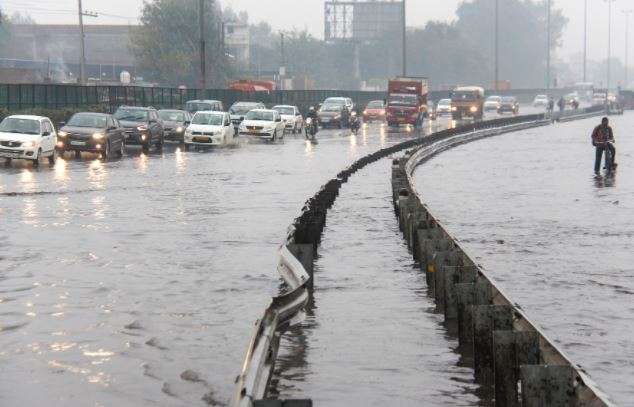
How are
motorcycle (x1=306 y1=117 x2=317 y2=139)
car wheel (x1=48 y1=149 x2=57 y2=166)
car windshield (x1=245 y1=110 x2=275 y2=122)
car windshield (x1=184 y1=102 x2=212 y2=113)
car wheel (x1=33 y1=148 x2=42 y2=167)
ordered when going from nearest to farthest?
car wheel (x1=33 y1=148 x2=42 y2=167), car wheel (x1=48 y1=149 x2=57 y2=166), car windshield (x1=245 y1=110 x2=275 y2=122), motorcycle (x1=306 y1=117 x2=317 y2=139), car windshield (x1=184 y1=102 x2=212 y2=113)

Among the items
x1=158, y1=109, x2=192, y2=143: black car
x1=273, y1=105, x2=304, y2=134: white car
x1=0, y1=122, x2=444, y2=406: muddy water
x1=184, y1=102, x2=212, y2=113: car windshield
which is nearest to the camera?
x1=0, y1=122, x2=444, y2=406: muddy water

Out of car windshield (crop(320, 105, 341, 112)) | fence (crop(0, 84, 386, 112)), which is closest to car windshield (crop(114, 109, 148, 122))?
fence (crop(0, 84, 386, 112))

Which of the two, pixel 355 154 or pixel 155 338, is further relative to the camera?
pixel 355 154

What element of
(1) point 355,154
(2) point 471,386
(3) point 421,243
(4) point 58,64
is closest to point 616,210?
(3) point 421,243

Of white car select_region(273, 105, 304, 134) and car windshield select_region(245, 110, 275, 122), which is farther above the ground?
car windshield select_region(245, 110, 275, 122)

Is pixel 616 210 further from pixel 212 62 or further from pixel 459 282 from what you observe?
pixel 212 62

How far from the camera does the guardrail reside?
7.47 m

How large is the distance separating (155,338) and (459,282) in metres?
2.81

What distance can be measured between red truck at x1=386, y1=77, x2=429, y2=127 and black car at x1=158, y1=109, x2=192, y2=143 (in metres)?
23.3

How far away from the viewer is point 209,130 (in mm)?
52500

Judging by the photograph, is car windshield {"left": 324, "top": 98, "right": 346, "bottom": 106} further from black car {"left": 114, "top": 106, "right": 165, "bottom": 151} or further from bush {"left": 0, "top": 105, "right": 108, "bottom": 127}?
black car {"left": 114, "top": 106, "right": 165, "bottom": 151}

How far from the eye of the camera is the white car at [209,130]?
172ft

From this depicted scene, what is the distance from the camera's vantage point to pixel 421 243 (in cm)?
1636

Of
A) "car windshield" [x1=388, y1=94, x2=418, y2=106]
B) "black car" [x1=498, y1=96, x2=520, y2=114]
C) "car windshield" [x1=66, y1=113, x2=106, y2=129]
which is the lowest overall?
"black car" [x1=498, y1=96, x2=520, y2=114]
